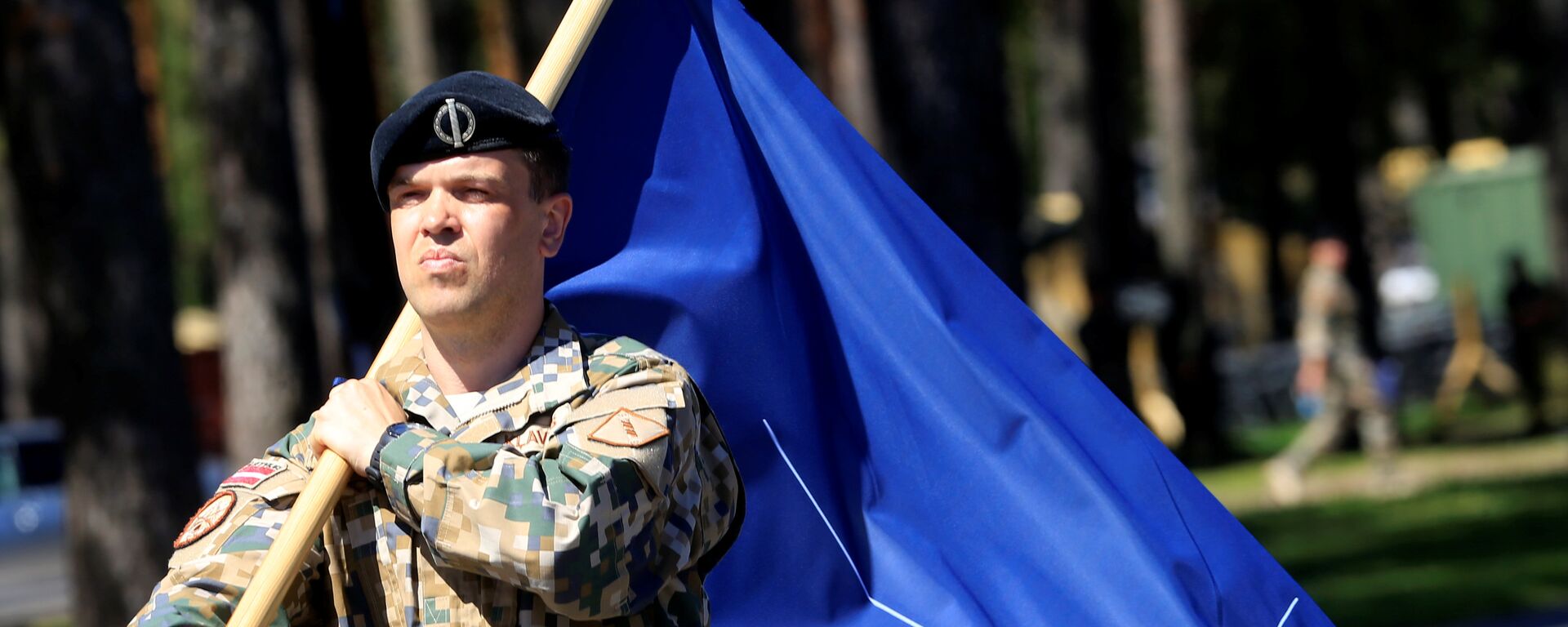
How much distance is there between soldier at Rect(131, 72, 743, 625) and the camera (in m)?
2.60

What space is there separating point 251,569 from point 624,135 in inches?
47.0

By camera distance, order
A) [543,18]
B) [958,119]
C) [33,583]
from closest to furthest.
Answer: [958,119] → [543,18] → [33,583]

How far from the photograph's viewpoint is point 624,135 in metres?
3.64

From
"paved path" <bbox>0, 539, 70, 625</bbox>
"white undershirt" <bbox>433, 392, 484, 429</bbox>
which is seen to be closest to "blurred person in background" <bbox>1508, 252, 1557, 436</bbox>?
"paved path" <bbox>0, 539, 70, 625</bbox>

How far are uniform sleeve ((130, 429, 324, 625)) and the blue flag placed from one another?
79 cm

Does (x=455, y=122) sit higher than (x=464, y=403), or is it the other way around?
(x=455, y=122)

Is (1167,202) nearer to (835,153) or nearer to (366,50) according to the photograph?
(366,50)

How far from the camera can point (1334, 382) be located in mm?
15703

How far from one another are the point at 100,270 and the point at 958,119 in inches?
155

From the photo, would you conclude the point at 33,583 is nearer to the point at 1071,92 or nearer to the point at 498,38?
the point at 1071,92

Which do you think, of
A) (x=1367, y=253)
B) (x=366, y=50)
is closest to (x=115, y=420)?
(x=366, y=50)

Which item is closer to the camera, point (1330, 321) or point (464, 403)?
point (464, 403)

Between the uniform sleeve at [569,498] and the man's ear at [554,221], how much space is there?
24cm

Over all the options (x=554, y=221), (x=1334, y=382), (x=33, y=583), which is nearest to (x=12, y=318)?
(x=33, y=583)
